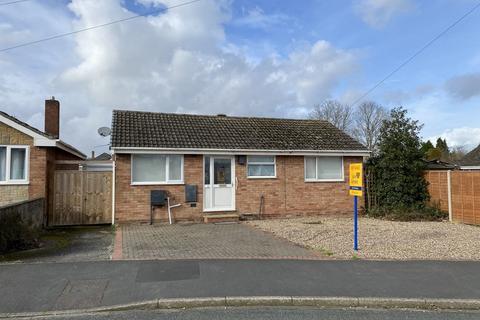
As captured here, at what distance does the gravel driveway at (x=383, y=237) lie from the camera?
9227 mm

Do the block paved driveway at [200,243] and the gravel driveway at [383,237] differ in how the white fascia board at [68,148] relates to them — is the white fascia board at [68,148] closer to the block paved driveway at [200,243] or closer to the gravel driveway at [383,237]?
the block paved driveway at [200,243]

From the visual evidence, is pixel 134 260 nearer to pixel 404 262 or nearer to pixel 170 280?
pixel 170 280

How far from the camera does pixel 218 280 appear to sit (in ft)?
22.4

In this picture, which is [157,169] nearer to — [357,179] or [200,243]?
[200,243]

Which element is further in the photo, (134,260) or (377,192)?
(377,192)

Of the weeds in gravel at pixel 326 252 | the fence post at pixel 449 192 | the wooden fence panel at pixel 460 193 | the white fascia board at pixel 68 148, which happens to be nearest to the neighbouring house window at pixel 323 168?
the wooden fence panel at pixel 460 193

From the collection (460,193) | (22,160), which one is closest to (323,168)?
(460,193)

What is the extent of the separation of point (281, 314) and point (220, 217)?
9212mm

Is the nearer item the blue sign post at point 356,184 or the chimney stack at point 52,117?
the blue sign post at point 356,184

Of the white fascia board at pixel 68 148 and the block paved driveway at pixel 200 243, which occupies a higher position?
the white fascia board at pixel 68 148

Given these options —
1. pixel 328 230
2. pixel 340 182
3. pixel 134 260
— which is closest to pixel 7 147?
pixel 134 260

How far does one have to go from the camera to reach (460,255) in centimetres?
920

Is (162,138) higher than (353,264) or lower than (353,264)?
higher

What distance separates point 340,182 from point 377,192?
1560 millimetres
